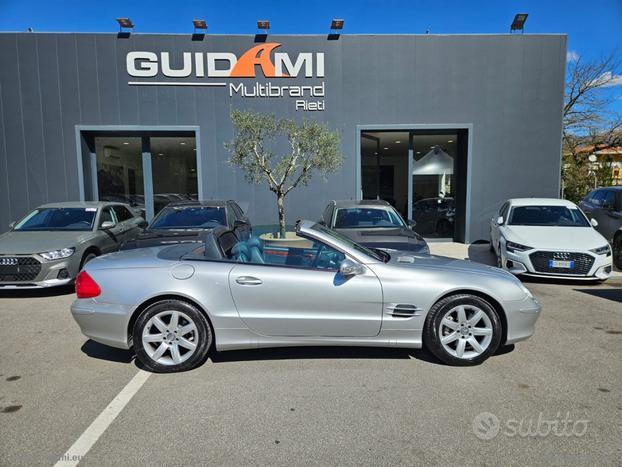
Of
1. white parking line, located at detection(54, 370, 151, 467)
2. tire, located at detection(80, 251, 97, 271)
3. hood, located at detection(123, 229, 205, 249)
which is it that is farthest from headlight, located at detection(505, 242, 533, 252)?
tire, located at detection(80, 251, 97, 271)

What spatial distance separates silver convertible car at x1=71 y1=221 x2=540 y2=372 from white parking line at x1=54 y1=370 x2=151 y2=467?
0.77 feet

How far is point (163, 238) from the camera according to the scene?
22.0 ft

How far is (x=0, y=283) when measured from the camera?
6.48 meters

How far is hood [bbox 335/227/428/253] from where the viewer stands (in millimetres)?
6371

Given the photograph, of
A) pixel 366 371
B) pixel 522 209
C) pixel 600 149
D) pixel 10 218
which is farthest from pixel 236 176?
pixel 600 149

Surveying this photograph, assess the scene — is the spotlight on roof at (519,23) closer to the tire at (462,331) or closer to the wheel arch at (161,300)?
the tire at (462,331)

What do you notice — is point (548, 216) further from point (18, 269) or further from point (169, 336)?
point (18, 269)

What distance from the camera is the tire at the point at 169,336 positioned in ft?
12.5

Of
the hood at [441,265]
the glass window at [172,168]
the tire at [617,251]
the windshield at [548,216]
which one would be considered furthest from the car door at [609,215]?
the glass window at [172,168]

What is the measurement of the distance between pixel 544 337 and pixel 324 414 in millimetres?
2994

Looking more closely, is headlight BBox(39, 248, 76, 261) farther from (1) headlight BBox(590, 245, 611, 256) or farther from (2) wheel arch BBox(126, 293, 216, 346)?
(1) headlight BBox(590, 245, 611, 256)

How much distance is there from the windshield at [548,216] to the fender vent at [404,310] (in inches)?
230

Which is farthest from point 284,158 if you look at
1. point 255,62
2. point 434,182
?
point 434,182

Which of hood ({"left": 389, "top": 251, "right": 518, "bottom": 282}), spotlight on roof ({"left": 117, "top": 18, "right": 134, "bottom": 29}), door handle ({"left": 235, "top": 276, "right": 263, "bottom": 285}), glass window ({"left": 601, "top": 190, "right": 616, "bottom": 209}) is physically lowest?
door handle ({"left": 235, "top": 276, "right": 263, "bottom": 285})
